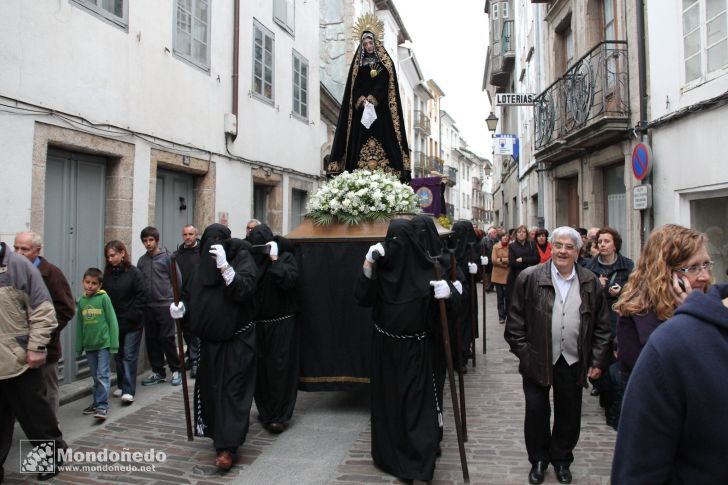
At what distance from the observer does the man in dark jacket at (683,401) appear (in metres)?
1.57

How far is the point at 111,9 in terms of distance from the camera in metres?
7.73

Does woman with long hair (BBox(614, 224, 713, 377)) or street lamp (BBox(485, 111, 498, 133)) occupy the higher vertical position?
street lamp (BBox(485, 111, 498, 133))

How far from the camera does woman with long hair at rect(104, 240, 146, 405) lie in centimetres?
638

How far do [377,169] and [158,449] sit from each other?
4065 mm

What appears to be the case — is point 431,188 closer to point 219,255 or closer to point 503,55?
point 219,255

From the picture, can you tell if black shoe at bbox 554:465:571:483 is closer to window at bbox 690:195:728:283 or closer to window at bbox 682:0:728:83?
window at bbox 690:195:728:283

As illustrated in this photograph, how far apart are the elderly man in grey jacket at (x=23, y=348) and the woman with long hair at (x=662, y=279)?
4.06 meters

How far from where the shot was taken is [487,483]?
4234mm

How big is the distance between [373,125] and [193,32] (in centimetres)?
424

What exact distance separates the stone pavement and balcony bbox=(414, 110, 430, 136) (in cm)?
4140

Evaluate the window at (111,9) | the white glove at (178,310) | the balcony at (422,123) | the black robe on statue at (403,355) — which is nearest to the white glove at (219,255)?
the white glove at (178,310)

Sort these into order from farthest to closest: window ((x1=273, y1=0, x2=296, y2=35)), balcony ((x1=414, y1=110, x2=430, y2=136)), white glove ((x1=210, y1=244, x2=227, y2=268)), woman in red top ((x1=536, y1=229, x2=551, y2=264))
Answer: balcony ((x1=414, y1=110, x2=430, y2=136)) < window ((x1=273, y1=0, x2=296, y2=35)) < woman in red top ((x1=536, y1=229, x2=551, y2=264)) < white glove ((x1=210, y1=244, x2=227, y2=268))

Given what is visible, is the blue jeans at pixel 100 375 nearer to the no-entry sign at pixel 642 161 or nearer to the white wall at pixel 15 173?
the white wall at pixel 15 173

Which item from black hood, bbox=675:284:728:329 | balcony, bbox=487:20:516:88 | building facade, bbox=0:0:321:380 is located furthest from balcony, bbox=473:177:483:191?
black hood, bbox=675:284:728:329
